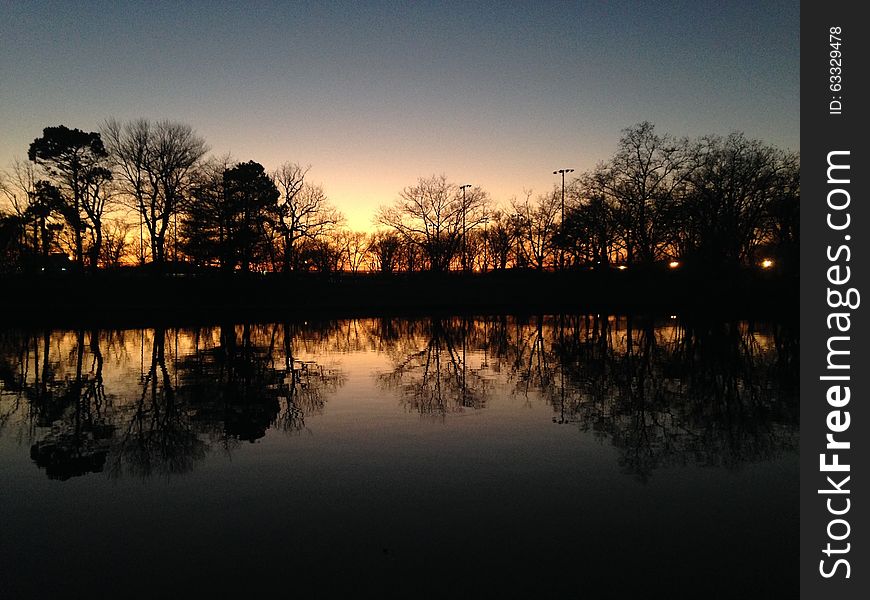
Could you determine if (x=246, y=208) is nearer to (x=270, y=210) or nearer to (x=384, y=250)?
(x=270, y=210)

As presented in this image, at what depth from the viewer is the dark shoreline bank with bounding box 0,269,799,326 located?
42.8 meters

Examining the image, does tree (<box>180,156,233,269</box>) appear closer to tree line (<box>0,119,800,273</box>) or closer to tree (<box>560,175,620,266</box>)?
tree line (<box>0,119,800,273</box>)

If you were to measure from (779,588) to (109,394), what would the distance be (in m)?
14.5

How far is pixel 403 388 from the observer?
14562mm

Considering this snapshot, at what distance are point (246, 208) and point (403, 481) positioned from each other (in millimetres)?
51443

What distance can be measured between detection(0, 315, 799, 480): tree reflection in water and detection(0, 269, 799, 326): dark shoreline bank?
54.8 ft

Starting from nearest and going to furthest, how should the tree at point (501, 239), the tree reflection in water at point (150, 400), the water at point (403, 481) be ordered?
1. the water at point (403, 481)
2. the tree reflection in water at point (150, 400)
3. the tree at point (501, 239)

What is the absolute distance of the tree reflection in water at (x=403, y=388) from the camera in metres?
9.38

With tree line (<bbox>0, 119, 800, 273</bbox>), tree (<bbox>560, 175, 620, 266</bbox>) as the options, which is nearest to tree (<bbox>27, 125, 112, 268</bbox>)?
tree line (<bbox>0, 119, 800, 273</bbox>)

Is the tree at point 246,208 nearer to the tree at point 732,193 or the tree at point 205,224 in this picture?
the tree at point 205,224

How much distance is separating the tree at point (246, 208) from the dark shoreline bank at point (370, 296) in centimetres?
307

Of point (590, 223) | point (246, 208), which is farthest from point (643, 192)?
point (246, 208)

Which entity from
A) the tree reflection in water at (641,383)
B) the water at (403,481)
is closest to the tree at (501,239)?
the tree reflection in water at (641,383)
